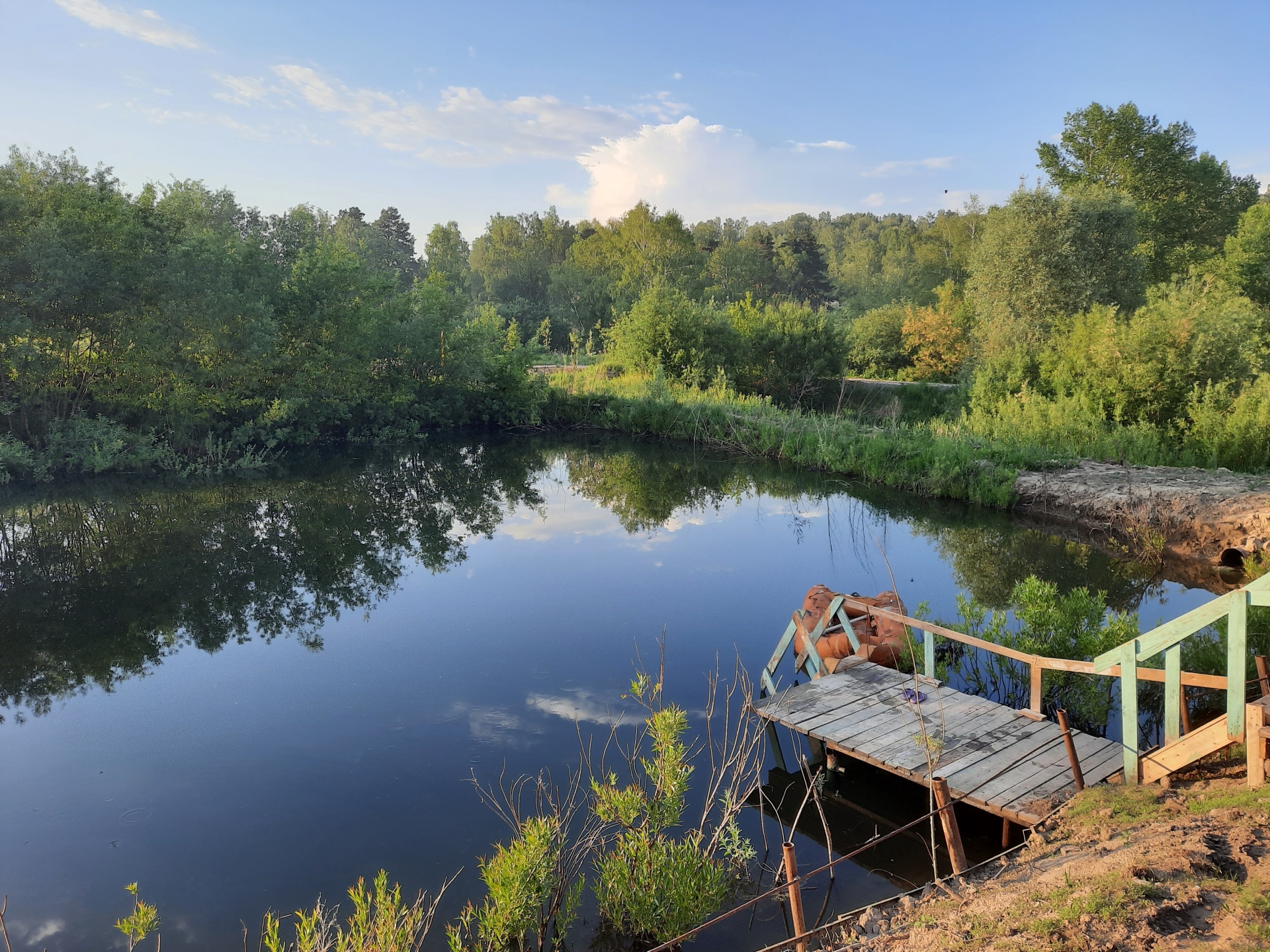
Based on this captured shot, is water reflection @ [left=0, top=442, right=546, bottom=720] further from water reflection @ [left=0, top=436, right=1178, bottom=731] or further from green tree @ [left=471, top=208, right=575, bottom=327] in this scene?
green tree @ [left=471, top=208, right=575, bottom=327]

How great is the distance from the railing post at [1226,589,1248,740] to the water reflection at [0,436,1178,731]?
4.20 meters

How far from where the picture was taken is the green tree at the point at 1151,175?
2798 centimetres

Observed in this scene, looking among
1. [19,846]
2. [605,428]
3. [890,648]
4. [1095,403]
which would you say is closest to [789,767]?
[890,648]

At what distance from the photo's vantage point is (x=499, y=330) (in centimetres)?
A: 2422

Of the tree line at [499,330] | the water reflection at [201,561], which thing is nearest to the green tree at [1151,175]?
the tree line at [499,330]

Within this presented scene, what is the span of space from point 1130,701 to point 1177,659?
35 centimetres

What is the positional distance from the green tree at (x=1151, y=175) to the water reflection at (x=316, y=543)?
19979 mm

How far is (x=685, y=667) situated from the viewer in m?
7.46

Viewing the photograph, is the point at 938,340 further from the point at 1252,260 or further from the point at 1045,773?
the point at 1045,773

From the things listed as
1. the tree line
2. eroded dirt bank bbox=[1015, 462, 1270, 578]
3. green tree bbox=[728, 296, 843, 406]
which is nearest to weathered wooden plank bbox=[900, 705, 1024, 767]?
eroded dirt bank bbox=[1015, 462, 1270, 578]

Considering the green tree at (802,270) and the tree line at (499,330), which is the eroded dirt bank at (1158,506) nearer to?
the tree line at (499,330)

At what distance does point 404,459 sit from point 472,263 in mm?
49739

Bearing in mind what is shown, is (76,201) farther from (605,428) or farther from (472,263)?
(472,263)

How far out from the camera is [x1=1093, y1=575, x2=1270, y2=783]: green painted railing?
12.9ft
